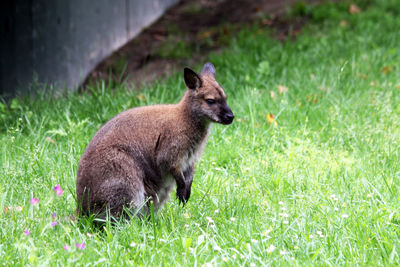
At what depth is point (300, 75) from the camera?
733cm

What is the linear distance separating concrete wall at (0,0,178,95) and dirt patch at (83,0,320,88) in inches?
15.9

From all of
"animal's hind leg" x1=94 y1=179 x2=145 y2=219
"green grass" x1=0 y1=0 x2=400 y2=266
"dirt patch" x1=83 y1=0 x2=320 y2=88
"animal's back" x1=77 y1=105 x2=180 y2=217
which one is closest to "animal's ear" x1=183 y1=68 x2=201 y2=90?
"animal's back" x1=77 y1=105 x2=180 y2=217

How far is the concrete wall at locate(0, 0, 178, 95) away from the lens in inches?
309

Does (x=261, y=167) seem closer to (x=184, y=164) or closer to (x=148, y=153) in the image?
(x=184, y=164)

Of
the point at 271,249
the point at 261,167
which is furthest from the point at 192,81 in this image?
the point at 271,249

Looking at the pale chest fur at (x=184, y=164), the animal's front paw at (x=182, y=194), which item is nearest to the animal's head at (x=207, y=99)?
the pale chest fur at (x=184, y=164)

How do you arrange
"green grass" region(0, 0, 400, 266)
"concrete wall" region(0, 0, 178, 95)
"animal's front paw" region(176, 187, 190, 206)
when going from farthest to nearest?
"concrete wall" region(0, 0, 178, 95), "animal's front paw" region(176, 187, 190, 206), "green grass" region(0, 0, 400, 266)

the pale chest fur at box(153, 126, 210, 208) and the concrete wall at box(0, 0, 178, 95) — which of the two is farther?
the concrete wall at box(0, 0, 178, 95)

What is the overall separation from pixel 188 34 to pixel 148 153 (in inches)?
223

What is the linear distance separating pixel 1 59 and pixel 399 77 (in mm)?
5333

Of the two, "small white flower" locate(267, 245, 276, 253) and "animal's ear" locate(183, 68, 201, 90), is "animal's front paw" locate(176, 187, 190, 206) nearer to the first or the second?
"animal's ear" locate(183, 68, 201, 90)

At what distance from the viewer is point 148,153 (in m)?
A: 4.33

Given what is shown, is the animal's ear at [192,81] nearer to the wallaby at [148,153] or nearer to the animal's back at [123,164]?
the wallaby at [148,153]

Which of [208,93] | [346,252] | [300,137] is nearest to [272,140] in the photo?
[300,137]
